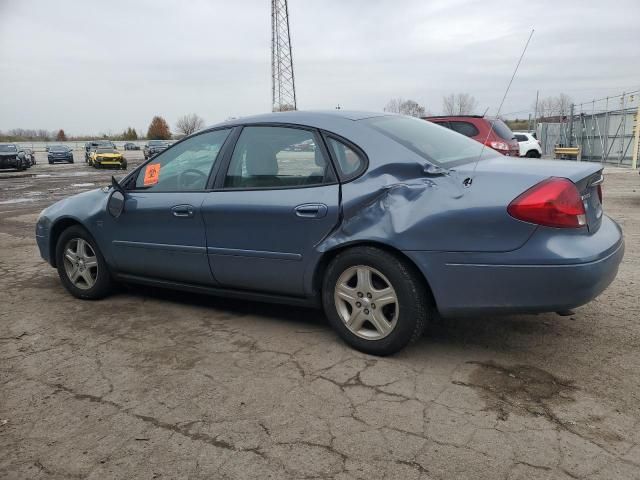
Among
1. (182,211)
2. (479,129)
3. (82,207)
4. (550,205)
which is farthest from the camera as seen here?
(479,129)

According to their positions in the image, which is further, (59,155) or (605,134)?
(59,155)

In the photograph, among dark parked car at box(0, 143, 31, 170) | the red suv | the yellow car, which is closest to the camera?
the red suv

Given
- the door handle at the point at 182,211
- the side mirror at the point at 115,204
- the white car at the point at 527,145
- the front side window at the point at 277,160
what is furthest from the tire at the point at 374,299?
the white car at the point at 527,145

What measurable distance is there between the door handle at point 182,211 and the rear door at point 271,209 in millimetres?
136

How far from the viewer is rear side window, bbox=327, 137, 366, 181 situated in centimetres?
340

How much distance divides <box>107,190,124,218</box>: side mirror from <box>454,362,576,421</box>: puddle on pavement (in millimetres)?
2996

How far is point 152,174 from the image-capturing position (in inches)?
174

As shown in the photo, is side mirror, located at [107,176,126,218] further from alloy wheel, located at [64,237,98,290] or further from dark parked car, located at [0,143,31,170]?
dark parked car, located at [0,143,31,170]

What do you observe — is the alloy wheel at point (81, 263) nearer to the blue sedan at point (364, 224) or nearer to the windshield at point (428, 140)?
the blue sedan at point (364, 224)

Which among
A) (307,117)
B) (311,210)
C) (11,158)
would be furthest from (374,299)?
(11,158)

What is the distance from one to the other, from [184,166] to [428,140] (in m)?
1.88

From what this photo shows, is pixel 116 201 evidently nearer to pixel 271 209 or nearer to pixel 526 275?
pixel 271 209

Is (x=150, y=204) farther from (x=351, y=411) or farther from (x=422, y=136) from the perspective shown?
(x=351, y=411)

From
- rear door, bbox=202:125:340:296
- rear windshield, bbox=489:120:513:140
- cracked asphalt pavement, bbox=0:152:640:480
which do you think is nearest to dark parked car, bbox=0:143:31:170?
rear windshield, bbox=489:120:513:140
